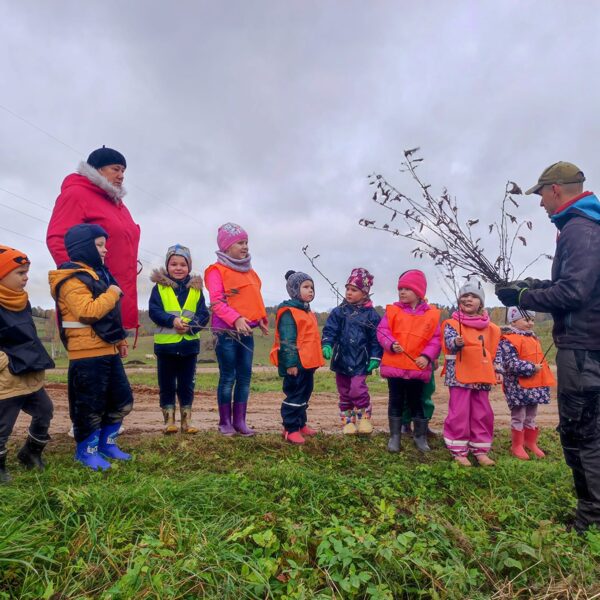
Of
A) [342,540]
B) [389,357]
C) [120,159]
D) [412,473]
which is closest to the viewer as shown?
[342,540]

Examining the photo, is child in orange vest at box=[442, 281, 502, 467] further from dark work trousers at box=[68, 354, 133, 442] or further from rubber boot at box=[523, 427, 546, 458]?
dark work trousers at box=[68, 354, 133, 442]

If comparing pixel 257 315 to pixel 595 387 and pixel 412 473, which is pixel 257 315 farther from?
pixel 595 387

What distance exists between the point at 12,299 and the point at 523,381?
5.22 m

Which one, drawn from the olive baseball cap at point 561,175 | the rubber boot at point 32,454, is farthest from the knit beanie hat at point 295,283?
the rubber boot at point 32,454

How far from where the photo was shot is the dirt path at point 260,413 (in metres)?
5.66

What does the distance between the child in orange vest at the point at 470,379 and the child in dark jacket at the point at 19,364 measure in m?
3.81

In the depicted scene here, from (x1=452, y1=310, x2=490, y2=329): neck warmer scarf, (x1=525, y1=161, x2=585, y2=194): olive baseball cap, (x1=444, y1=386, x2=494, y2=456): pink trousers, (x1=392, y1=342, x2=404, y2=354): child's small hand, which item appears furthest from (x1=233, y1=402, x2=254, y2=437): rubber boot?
(x1=525, y1=161, x2=585, y2=194): olive baseball cap

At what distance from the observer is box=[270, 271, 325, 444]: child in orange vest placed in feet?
16.4

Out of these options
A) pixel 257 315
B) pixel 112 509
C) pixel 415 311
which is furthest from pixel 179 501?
pixel 415 311

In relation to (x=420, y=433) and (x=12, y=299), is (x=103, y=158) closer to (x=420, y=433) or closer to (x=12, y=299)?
(x=12, y=299)

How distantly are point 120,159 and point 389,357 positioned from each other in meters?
3.52

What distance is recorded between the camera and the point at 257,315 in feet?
16.4

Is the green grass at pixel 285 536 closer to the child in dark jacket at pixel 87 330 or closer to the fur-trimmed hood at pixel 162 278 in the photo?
the child in dark jacket at pixel 87 330

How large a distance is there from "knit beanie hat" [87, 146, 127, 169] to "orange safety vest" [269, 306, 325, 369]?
2.38 meters
